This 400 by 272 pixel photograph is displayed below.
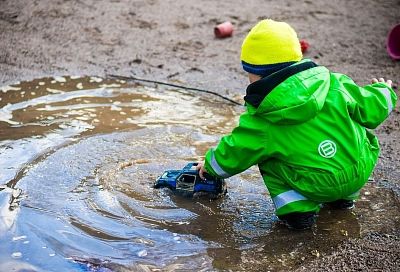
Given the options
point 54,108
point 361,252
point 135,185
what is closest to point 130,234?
point 135,185

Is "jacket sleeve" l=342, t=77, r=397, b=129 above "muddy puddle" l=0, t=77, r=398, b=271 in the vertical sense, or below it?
above

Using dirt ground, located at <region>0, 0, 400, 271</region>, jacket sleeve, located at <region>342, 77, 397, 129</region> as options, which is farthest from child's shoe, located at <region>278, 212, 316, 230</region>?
dirt ground, located at <region>0, 0, 400, 271</region>

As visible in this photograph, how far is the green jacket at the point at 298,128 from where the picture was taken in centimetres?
304

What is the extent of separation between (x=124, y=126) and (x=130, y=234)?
151 centimetres

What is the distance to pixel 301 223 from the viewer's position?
3287 millimetres

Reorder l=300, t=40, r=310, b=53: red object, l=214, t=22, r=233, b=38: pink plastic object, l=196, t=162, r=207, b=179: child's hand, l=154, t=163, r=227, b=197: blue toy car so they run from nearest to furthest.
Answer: l=196, t=162, r=207, b=179: child's hand
l=154, t=163, r=227, b=197: blue toy car
l=300, t=40, r=310, b=53: red object
l=214, t=22, r=233, b=38: pink plastic object

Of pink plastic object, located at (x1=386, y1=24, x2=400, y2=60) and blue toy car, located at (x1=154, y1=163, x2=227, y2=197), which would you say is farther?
pink plastic object, located at (x1=386, y1=24, x2=400, y2=60)

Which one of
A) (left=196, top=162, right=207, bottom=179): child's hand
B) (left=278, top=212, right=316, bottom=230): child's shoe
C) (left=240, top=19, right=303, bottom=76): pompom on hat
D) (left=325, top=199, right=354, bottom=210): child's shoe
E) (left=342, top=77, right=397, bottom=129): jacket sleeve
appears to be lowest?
(left=325, top=199, right=354, bottom=210): child's shoe

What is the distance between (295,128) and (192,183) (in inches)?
30.7

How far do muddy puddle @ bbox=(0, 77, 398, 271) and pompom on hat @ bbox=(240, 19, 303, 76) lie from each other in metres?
0.88

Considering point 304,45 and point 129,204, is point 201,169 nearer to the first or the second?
point 129,204

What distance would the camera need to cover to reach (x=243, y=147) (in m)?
3.12

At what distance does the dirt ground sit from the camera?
5762 millimetres

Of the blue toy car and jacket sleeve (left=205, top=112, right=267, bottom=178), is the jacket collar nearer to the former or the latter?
jacket sleeve (left=205, top=112, right=267, bottom=178)
